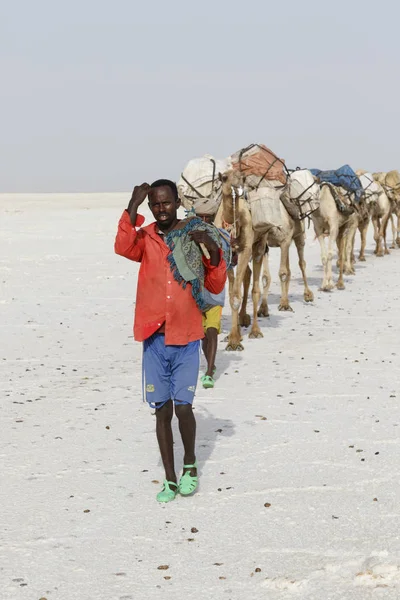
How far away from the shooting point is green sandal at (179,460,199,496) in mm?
5219

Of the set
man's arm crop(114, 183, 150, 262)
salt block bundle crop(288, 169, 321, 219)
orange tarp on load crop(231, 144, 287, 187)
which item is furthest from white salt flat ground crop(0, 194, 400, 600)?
salt block bundle crop(288, 169, 321, 219)

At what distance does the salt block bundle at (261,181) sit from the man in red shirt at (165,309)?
18.1 ft

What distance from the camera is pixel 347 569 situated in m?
4.13

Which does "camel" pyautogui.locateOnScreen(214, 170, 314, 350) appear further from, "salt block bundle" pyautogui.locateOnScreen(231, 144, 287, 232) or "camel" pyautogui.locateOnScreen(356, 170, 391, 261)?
"camel" pyautogui.locateOnScreen(356, 170, 391, 261)

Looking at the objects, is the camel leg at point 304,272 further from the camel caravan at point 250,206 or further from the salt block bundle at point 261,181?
the salt block bundle at point 261,181

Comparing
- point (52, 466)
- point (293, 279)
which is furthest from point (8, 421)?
point (293, 279)

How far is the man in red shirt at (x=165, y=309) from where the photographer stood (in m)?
4.98

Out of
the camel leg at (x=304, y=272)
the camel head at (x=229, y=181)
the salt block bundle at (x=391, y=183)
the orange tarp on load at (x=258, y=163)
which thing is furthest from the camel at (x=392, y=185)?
the camel head at (x=229, y=181)

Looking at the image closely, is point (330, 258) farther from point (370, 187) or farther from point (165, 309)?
point (165, 309)

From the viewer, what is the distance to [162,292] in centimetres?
507

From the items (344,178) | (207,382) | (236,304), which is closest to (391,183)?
(344,178)

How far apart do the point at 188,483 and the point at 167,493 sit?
167mm

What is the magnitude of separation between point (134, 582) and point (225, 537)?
704 mm

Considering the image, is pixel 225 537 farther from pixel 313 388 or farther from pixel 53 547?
pixel 313 388
